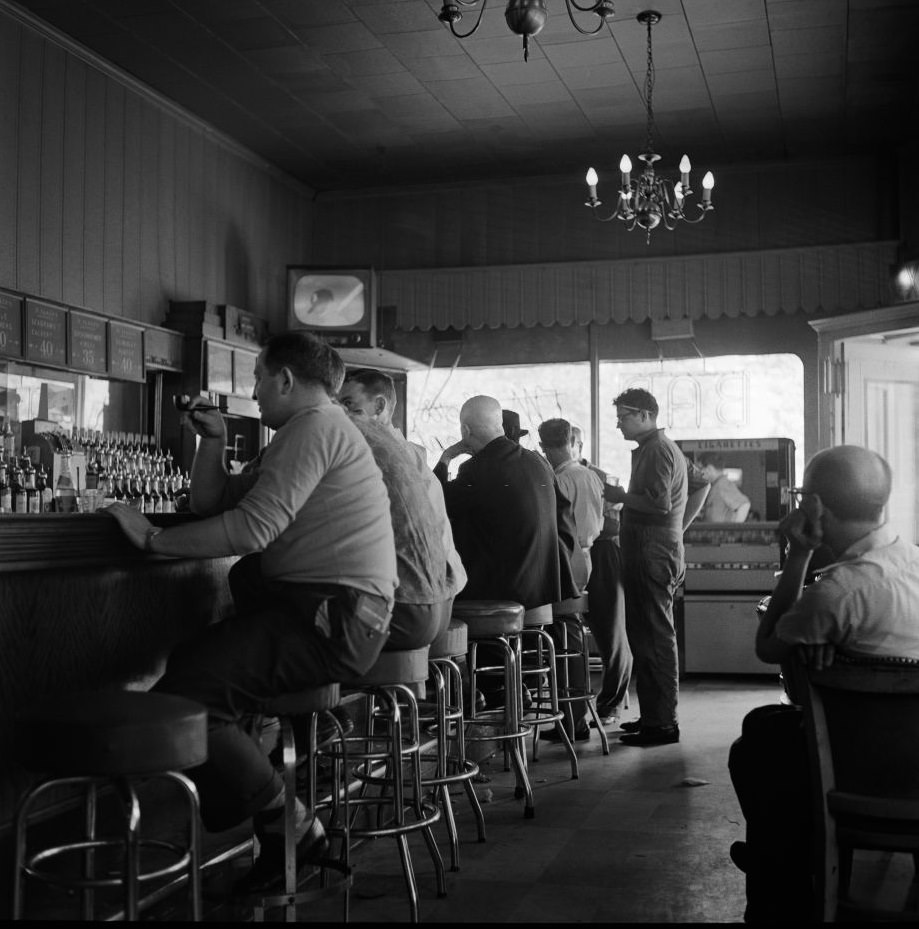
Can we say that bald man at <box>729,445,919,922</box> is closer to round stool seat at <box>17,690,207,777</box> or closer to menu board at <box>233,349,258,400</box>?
round stool seat at <box>17,690,207,777</box>

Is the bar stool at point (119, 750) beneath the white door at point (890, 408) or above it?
beneath

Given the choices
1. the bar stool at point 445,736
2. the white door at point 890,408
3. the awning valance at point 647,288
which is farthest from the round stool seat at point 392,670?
the awning valance at point 647,288

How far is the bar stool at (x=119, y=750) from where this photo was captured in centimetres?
196

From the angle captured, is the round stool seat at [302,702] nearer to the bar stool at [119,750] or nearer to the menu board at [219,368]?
the bar stool at [119,750]

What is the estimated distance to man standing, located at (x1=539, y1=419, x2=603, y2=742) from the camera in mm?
5668

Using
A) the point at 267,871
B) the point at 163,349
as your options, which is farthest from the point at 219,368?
the point at 267,871

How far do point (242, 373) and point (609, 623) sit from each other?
3224mm

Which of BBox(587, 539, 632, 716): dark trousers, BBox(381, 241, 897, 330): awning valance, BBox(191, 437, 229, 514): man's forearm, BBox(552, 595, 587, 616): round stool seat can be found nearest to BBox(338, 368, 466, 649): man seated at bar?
BBox(191, 437, 229, 514): man's forearm

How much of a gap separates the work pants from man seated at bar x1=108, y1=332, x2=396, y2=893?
281 cm

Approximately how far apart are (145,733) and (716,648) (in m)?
5.96

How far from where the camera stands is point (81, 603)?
2893 millimetres

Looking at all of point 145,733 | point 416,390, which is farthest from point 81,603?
point 416,390

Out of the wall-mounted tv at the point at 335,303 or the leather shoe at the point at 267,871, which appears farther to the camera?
the wall-mounted tv at the point at 335,303

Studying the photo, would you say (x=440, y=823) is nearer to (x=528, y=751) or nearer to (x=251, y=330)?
(x=528, y=751)
